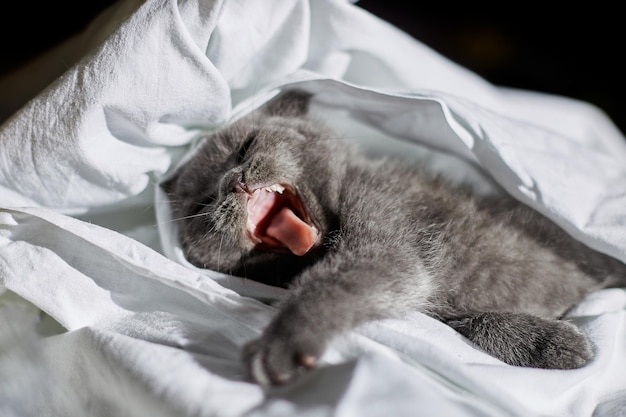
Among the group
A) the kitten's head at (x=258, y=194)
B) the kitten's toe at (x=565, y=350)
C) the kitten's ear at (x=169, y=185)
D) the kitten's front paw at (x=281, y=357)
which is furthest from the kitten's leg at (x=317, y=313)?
the kitten's ear at (x=169, y=185)

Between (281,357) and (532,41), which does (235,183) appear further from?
(532,41)

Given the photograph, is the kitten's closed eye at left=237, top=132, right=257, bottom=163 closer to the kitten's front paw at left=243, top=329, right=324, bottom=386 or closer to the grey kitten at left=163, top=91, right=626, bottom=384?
the grey kitten at left=163, top=91, right=626, bottom=384

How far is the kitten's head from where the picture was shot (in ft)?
3.43

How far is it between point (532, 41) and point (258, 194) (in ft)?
3.52

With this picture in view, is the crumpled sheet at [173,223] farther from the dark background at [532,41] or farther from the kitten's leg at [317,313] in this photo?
the dark background at [532,41]

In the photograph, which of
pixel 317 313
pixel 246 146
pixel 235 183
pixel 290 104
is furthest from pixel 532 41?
pixel 317 313

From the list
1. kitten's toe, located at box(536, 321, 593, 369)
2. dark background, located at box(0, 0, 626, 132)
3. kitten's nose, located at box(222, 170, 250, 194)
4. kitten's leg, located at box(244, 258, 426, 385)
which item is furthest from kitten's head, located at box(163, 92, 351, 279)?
dark background, located at box(0, 0, 626, 132)

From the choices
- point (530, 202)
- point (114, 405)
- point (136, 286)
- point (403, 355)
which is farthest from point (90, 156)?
point (530, 202)

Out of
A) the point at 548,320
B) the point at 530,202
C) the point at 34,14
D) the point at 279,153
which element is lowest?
the point at 548,320

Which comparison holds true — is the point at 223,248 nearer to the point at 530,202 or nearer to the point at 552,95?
the point at 530,202

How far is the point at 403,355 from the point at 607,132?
102 cm

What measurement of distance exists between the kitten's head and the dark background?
0.66 meters

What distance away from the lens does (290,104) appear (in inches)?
50.5

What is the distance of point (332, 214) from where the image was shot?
1.10 m
